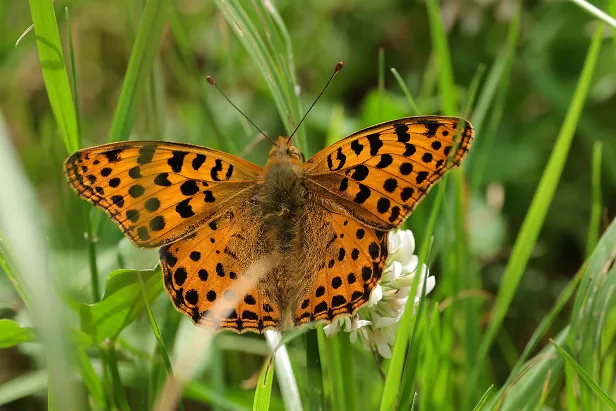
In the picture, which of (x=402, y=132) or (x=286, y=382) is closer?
(x=286, y=382)

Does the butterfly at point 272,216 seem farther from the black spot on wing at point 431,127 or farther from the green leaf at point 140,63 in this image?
the green leaf at point 140,63

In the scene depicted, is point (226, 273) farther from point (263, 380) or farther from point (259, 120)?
point (259, 120)

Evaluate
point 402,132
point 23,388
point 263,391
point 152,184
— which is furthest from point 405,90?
point 23,388

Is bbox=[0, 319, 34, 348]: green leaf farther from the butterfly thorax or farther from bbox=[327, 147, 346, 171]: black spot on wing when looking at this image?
bbox=[327, 147, 346, 171]: black spot on wing

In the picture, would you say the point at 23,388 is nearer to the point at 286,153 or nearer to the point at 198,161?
the point at 198,161

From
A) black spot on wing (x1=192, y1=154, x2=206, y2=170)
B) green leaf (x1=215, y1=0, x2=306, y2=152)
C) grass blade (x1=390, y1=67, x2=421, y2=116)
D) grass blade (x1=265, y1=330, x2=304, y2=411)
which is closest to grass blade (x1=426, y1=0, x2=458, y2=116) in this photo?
grass blade (x1=390, y1=67, x2=421, y2=116)

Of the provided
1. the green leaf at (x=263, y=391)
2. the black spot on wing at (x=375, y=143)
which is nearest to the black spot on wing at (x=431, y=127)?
the black spot on wing at (x=375, y=143)

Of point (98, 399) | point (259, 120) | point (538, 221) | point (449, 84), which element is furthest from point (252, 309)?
point (259, 120)
